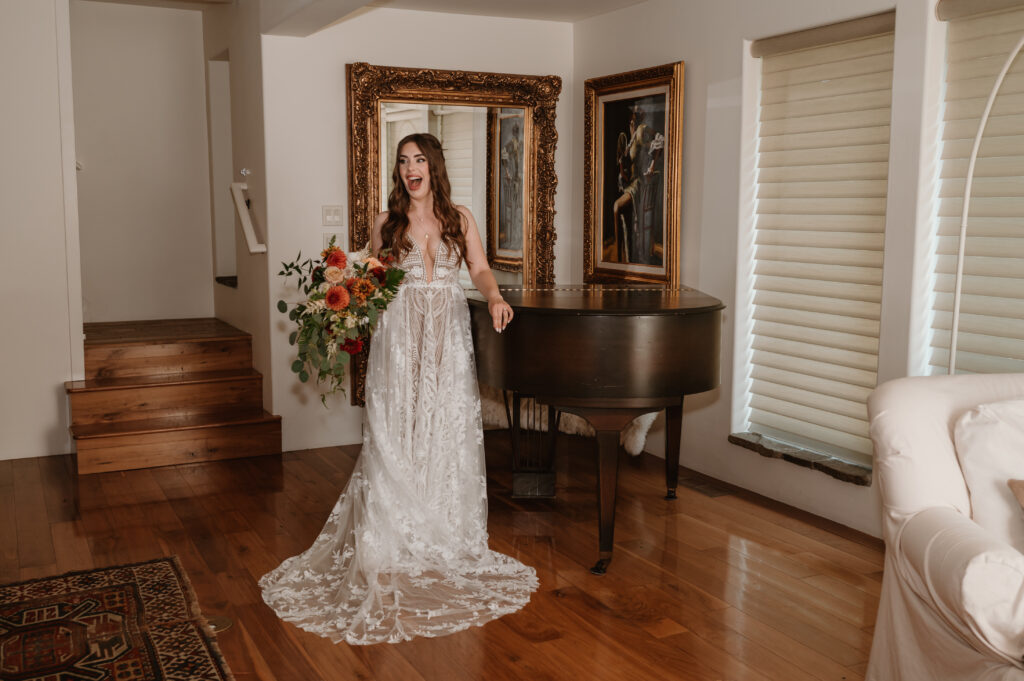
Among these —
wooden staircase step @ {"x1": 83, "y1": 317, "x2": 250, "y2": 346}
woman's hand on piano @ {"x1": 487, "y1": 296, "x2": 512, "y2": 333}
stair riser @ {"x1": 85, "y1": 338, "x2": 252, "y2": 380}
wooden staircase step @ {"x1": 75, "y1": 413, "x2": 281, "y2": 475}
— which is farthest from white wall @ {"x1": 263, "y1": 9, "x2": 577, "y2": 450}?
woman's hand on piano @ {"x1": 487, "y1": 296, "x2": 512, "y2": 333}

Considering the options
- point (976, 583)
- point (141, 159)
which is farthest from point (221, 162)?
point (976, 583)

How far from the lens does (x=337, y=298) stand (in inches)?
134

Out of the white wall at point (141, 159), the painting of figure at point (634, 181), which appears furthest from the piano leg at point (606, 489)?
the white wall at point (141, 159)

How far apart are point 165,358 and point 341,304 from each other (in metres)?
2.56

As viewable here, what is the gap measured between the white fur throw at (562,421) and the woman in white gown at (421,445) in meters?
1.25

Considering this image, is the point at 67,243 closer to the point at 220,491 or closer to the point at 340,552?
the point at 220,491

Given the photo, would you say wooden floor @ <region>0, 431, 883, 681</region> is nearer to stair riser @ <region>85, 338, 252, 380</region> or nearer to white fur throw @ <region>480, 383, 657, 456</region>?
white fur throw @ <region>480, 383, 657, 456</region>

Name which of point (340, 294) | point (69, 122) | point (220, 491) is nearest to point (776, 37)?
point (340, 294)

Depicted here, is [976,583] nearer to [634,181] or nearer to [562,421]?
[562,421]

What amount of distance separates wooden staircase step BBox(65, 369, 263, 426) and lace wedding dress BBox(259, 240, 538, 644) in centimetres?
204

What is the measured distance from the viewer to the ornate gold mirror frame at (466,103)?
5.29 metres

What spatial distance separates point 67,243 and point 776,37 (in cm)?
388

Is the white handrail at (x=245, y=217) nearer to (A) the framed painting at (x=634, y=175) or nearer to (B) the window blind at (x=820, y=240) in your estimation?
(A) the framed painting at (x=634, y=175)

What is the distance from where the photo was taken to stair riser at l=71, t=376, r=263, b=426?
5.11 meters
